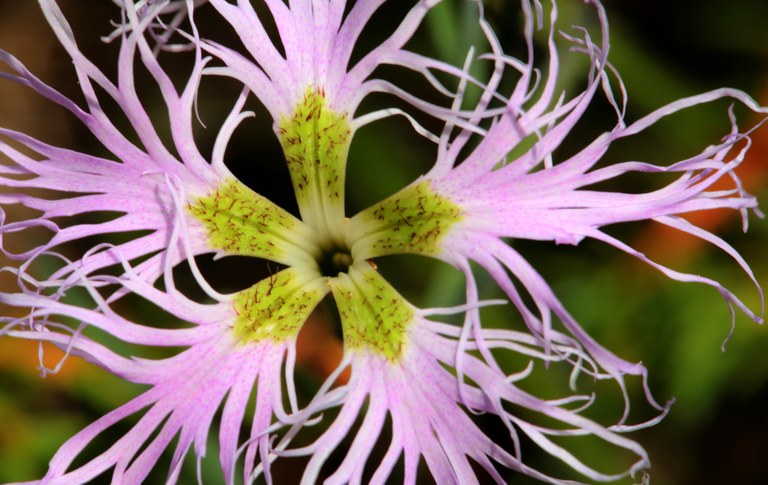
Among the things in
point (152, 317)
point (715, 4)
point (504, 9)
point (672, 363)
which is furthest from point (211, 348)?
point (715, 4)

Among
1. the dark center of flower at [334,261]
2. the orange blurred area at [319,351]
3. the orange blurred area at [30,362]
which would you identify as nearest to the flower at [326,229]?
the dark center of flower at [334,261]

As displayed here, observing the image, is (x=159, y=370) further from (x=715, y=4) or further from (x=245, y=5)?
(x=715, y=4)

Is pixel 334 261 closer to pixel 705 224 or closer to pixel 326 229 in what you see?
pixel 326 229

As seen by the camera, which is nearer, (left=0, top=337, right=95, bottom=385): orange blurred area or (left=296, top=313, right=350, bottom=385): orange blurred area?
(left=0, top=337, right=95, bottom=385): orange blurred area

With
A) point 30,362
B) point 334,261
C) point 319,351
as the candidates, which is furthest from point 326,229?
point 30,362

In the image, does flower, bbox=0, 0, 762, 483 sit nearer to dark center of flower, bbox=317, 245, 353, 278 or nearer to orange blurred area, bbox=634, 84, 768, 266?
dark center of flower, bbox=317, 245, 353, 278

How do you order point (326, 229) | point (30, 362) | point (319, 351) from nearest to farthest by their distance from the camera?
point (326, 229) < point (30, 362) < point (319, 351)

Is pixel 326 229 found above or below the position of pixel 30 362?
below

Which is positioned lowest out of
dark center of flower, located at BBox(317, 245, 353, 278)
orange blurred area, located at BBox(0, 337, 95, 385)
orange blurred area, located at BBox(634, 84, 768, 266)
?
orange blurred area, located at BBox(634, 84, 768, 266)

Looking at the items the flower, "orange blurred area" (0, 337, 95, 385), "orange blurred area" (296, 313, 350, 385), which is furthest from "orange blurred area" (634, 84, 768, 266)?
"orange blurred area" (0, 337, 95, 385)
